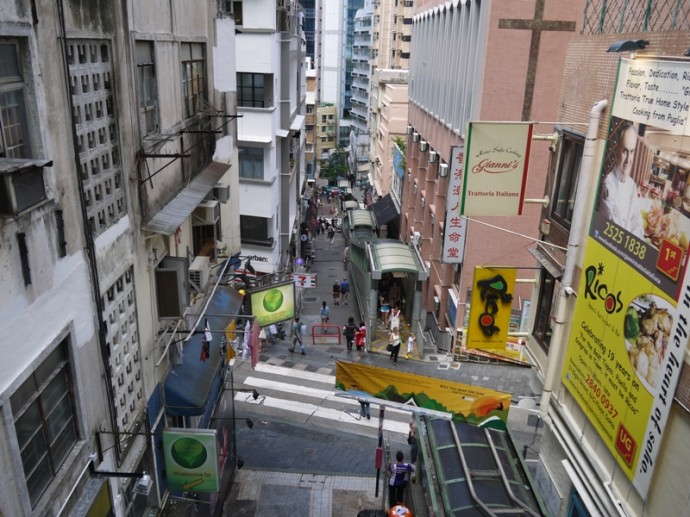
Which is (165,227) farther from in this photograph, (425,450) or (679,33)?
(679,33)

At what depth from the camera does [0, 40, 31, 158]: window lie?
5.89m

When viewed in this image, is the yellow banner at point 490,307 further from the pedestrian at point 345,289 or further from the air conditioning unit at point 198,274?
the pedestrian at point 345,289

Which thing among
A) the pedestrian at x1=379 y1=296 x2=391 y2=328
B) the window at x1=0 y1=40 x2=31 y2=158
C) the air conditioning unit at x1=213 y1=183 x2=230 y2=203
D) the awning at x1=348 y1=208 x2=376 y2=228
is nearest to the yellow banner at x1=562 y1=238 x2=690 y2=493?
the window at x1=0 y1=40 x2=31 y2=158

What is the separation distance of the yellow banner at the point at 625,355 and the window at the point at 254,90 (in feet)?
66.8

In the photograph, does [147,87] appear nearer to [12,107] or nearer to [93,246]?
[93,246]

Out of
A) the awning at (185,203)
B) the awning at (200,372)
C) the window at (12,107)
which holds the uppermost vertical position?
the window at (12,107)

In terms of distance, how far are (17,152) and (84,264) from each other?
181 centimetres

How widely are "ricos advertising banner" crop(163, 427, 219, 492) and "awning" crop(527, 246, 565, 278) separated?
7.12 m

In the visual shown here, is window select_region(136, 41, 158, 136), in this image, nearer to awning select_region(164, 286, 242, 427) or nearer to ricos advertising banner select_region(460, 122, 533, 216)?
awning select_region(164, 286, 242, 427)

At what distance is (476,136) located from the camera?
10555 mm

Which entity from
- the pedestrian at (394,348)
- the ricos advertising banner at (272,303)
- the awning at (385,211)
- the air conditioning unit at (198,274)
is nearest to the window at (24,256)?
the air conditioning unit at (198,274)

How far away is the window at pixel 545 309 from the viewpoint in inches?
467

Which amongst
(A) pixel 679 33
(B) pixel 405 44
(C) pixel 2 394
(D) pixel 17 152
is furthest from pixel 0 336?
(B) pixel 405 44

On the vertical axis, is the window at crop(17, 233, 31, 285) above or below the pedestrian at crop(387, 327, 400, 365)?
above
